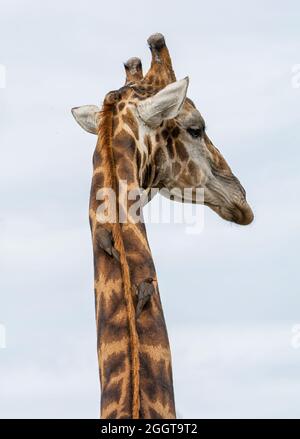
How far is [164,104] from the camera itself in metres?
15.5

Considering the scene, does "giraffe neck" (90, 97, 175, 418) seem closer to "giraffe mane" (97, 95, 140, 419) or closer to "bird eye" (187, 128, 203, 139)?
"giraffe mane" (97, 95, 140, 419)

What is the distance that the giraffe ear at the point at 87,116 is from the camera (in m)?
16.8

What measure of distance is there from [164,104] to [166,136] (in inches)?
35.5

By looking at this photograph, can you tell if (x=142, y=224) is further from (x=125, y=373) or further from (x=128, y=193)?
(x=125, y=373)

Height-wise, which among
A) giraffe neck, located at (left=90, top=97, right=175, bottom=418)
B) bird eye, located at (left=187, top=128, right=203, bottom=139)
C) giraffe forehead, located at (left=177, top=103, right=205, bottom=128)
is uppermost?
giraffe forehead, located at (left=177, top=103, right=205, bottom=128)

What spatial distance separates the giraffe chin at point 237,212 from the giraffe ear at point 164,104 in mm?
2034

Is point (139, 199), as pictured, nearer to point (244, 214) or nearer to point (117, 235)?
point (117, 235)

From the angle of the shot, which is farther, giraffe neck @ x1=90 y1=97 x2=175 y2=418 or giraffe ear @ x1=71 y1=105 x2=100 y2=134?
giraffe ear @ x1=71 y1=105 x2=100 y2=134

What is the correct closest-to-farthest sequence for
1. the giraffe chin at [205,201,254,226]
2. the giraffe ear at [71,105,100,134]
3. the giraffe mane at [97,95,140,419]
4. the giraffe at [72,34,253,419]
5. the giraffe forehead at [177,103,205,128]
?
1. the giraffe mane at [97,95,140,419]
2. the giraffe at [72,34,253,419]
3. the giraffe forehead at [177,103,205,128]
4. the giraffe ear at [71,105,100,134]
5. the giraffe chin at [205,201,254,226]

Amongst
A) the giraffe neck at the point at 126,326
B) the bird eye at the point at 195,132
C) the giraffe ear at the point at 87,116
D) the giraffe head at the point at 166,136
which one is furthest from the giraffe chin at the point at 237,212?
the giraffe neck at the point at 126,326

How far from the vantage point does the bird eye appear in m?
16.7

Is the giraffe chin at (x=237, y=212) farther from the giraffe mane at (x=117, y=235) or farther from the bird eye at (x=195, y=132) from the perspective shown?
the giraffe mane at (x=117, y=235)

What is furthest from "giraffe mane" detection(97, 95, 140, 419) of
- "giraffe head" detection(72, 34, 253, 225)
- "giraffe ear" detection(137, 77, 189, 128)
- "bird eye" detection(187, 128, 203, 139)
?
"bird eye" detection(187, 128, 203, 139)
